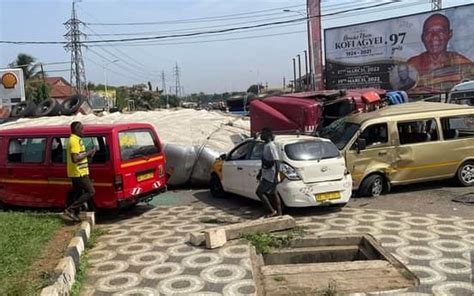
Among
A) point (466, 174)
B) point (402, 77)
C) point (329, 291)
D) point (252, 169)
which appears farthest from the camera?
point (402, 77)

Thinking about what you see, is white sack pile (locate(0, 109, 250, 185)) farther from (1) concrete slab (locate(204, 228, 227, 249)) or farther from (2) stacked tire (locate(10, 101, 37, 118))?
(1) concrete slab (locate(204, 228, 227, 249))

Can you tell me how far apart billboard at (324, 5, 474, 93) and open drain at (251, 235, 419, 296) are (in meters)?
20.4

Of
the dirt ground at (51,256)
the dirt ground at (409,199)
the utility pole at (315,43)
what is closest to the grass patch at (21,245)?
the dirt ground at (51,256)

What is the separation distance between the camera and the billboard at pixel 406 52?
25463mm

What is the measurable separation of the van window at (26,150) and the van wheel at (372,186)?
259 inches

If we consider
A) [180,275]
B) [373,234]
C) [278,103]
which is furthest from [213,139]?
[180,275]

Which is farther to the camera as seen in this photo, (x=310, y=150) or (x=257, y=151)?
(x=257, y=151)

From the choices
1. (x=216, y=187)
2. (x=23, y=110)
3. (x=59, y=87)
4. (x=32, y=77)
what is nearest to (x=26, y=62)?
(x=32, y=77)

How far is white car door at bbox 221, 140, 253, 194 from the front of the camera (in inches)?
441

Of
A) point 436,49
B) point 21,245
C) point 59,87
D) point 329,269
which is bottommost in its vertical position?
point 329,269

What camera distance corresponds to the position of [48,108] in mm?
23453

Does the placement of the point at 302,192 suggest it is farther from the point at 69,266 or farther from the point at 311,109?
the point at 311,109

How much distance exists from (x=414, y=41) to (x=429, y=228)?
20626 millimetres

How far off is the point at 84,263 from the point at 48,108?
58.5 feet
